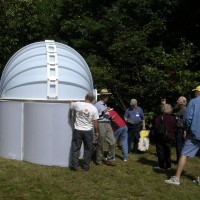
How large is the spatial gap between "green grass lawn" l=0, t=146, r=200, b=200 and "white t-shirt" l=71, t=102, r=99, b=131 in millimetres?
996

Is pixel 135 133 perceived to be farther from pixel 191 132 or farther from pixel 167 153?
pixel 191 132

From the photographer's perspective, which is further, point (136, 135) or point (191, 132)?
point (136, 135)

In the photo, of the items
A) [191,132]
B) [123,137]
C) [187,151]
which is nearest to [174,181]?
[187,151]

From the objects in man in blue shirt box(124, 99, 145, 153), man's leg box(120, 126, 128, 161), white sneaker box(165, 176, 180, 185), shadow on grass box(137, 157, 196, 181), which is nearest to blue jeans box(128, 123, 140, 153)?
man in blue shirt box(124, 99, 145, 153)

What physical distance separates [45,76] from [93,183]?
3034mm

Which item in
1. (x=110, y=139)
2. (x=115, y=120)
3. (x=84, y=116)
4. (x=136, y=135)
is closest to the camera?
(x=84, y=116)

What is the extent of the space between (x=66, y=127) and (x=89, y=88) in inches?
69.5

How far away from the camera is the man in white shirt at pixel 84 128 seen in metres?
9.23

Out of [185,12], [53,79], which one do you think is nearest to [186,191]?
[53,79]

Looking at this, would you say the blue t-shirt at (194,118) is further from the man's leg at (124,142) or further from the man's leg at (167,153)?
the man's leg at (124,142)

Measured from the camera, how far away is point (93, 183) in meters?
8.38

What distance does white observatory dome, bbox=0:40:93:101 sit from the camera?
397 inches

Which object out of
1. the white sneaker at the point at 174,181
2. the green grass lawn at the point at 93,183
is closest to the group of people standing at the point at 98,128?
the green grass lawn at the point at 93,183

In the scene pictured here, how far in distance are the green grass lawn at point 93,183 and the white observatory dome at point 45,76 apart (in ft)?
5.49
